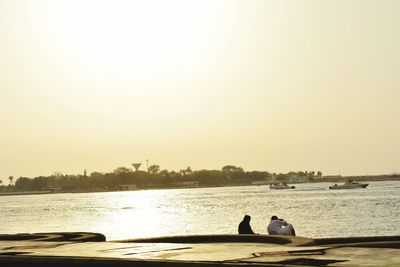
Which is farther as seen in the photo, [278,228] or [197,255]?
[278,228]

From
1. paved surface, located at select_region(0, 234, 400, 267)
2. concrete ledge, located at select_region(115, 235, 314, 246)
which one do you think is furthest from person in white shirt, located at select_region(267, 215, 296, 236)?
paved surface, located at select_region(0, 234, 400, 267)

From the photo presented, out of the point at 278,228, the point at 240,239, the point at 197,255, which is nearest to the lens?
the point at 197,255

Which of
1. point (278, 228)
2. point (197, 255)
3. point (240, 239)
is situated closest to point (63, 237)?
point (240, 239)

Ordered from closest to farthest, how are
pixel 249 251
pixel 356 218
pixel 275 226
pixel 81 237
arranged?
pixel 249 251
pixel 81 237
pixel 275 226
pixel 356 218

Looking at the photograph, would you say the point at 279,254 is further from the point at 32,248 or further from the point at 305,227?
the point at 305,227

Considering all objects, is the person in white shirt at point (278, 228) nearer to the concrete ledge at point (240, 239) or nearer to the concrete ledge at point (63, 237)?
the concrete ledge at point (240, 239)

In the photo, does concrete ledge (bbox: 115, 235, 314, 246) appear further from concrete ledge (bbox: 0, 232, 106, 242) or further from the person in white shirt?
the person in white shirt

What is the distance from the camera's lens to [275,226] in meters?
19.4

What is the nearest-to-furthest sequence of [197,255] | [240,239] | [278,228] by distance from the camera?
[197,255] → [240,239] → [278,228]

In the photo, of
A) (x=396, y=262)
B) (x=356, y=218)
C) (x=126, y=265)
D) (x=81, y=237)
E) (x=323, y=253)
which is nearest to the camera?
(x=396, y=262)

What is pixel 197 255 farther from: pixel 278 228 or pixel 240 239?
pixel 278 228

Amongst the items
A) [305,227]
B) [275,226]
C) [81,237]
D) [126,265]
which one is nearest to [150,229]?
[305,227]

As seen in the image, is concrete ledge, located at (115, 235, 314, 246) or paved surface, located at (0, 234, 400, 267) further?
A: concrete ledge, located at (115, 235, 314, 246)

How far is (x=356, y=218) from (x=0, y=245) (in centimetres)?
6841
